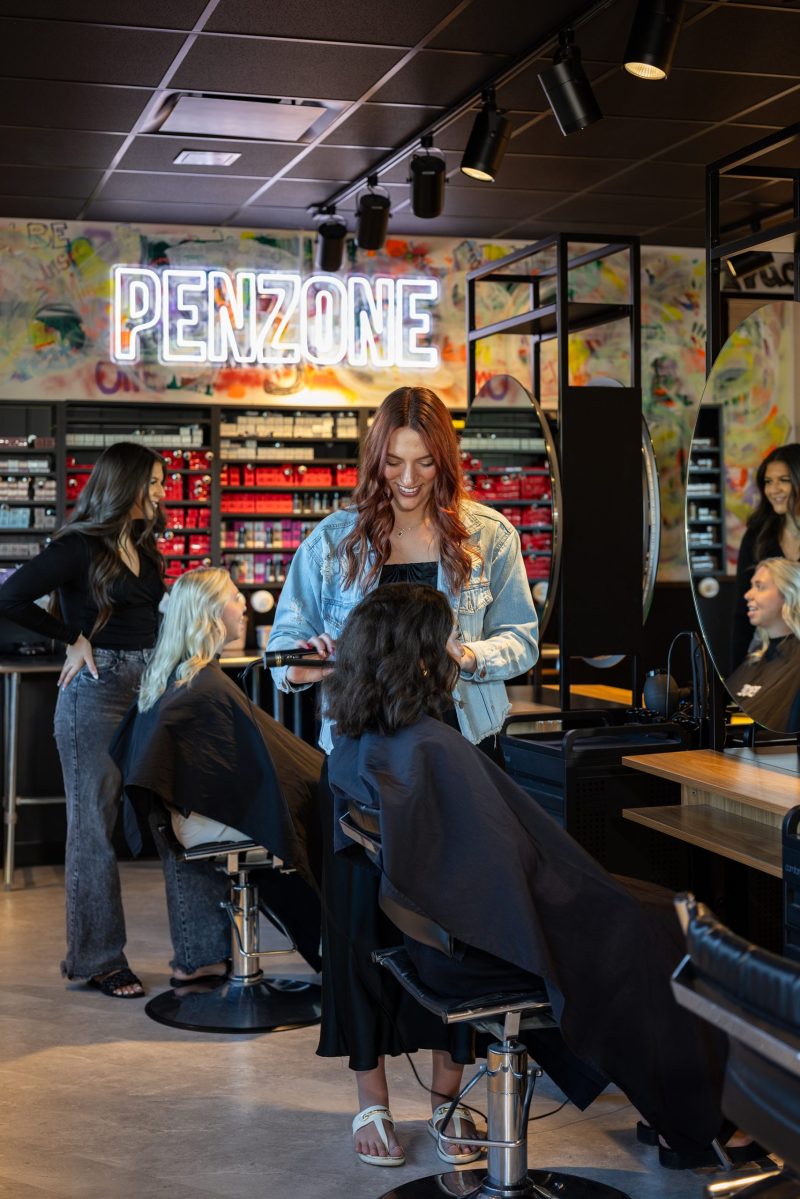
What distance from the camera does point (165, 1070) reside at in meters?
3.45

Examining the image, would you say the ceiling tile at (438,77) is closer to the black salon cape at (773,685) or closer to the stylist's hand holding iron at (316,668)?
the black salon cape at (773,685)

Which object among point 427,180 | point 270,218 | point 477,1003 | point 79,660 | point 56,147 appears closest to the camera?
point 477,1003

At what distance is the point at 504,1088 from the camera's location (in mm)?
2412

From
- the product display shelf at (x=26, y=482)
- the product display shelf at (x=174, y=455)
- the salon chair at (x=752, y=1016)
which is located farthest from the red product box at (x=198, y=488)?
the salon chair at (x=752, y=1016)

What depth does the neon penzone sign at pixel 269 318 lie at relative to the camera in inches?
292

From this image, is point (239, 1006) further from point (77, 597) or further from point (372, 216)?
point (372, 216)

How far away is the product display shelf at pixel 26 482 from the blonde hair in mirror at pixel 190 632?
365 cm

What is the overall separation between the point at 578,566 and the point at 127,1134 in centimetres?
194

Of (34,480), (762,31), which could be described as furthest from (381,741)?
(34,480)

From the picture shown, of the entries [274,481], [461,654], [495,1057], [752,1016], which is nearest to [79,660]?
[461,654]

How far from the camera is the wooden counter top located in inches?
108

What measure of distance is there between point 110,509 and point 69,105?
2075 mm

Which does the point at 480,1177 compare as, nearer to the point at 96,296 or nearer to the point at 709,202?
the point at 709,202

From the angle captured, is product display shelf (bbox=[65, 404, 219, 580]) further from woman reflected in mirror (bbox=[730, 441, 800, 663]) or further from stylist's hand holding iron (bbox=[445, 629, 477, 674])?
stylist's hand holding iron (bbox=[445, 629, 477, 674])
